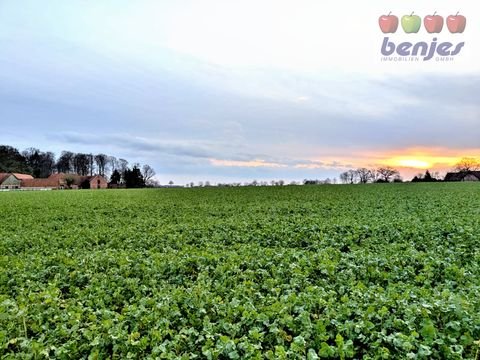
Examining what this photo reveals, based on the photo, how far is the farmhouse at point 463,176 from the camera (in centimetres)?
7852

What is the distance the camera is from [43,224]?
14641 millimetres

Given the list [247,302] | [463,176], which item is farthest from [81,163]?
[247,302]

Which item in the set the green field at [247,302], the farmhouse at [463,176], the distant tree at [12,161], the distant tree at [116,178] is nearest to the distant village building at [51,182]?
the distant tree at [116,178]

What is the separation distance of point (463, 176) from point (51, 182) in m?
104

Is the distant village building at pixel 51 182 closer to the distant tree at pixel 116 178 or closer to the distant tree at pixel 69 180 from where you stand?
the distant tree at pixel 69 180

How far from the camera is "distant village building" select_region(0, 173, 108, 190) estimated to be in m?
88.6

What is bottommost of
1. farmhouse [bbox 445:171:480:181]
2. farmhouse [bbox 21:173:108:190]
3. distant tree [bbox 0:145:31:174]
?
farmhouse [bbox 21:173:108:190]

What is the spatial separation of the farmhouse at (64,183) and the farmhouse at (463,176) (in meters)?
89.6

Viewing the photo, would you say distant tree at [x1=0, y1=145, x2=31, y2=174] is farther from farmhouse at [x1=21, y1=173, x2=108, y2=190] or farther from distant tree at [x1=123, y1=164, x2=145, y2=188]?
distant tree at [x1=123, y1=164, x2=145, y2=188]

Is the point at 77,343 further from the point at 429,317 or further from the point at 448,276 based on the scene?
the point at 448,276

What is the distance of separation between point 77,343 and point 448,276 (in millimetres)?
5728

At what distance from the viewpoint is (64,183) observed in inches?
3511

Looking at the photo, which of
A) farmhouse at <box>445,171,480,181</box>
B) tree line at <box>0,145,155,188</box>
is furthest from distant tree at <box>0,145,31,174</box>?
farmhouse at <box>445,171,480,181</box>

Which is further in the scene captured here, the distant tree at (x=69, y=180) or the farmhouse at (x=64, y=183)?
the farmhouse at (x=64, y=183)
